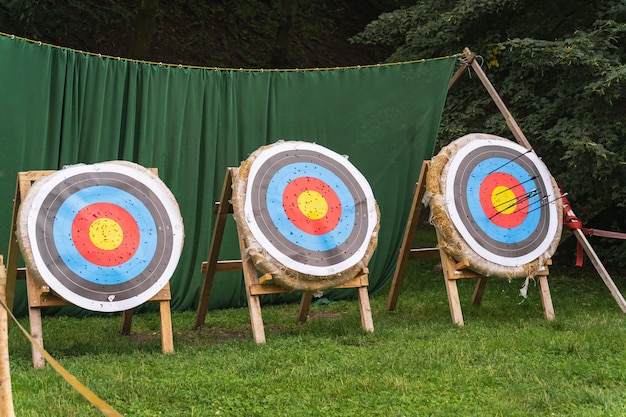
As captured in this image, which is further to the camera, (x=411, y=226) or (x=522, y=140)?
(x=522, y=140)

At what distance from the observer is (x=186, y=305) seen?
5621 millimetres

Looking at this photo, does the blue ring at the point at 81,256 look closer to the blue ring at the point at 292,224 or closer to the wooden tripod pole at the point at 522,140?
the blue ring at the point at 292,224

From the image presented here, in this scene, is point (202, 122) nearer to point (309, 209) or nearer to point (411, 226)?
point (309, 209)

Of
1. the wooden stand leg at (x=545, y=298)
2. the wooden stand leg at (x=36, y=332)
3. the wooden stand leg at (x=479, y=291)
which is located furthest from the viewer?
the wooden stand leg at (x=479, y=291)

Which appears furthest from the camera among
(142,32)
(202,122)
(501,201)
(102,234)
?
(142,32)

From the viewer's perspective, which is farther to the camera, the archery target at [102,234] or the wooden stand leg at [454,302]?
the wooden stand leg at [454,302]

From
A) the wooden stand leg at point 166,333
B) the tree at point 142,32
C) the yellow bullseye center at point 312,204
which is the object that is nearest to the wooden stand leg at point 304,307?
the yellow bullseye center at point 312,204

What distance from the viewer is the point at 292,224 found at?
166 inches

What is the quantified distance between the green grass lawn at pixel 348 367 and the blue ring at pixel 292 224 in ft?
1.65

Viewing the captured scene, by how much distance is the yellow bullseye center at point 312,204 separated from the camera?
4.31 metres

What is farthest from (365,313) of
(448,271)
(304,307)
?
(304,307)

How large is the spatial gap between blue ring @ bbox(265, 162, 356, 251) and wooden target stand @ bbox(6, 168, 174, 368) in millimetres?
697

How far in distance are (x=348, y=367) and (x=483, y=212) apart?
159 centimetres

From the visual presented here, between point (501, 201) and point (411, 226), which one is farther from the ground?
point (501, 201)
